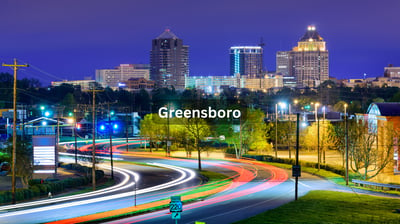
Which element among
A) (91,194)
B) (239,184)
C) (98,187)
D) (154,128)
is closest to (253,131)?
(154,128)

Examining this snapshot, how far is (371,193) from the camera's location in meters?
41.0

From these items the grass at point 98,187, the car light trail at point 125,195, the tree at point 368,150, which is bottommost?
the grass at point 98,187

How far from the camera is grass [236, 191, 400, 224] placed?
27422mm

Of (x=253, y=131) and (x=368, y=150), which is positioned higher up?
(x=253, y=131)

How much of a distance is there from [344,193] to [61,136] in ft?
269

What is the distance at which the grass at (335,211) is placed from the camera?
2742cm

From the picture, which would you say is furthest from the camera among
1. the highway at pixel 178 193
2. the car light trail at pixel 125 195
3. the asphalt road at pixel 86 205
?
the car light trail at pixel 125 195

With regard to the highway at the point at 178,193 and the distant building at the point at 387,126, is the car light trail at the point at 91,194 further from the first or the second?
the distant building at the point at 387,126

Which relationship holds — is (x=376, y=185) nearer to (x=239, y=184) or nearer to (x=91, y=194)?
(x=239, y=184)

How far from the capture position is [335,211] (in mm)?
30438

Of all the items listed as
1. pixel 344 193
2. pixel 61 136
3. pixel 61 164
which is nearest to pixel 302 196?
pixel 344 193

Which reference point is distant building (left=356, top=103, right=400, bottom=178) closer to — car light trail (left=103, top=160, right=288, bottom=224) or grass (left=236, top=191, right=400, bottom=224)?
car light trail (left=103, top=160, right=288, bottom=224)

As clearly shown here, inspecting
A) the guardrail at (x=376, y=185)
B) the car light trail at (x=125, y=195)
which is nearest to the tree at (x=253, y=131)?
the car light trail at (x=125, y=195)

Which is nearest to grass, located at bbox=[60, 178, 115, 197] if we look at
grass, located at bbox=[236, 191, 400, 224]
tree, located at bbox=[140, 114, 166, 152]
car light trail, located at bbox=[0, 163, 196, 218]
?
car light trail, located at bbox=[0, 163, 196, 218]
